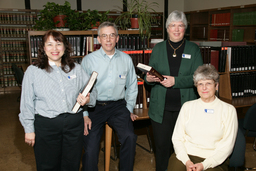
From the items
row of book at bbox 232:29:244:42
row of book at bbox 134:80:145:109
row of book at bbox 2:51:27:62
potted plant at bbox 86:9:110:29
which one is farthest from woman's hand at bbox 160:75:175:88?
row of book at bbox 2:51:27:62

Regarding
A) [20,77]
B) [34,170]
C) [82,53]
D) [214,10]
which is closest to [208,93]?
[34,170]

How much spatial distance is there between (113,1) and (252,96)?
6.17 metres

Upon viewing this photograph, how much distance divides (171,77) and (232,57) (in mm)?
1757

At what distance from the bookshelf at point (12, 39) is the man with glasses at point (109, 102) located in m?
5.57

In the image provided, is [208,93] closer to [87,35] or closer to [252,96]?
[252,96]

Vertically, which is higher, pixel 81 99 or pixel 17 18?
pixel 17 18

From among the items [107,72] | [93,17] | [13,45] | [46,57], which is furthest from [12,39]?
[46,57]

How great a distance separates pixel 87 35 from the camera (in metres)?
4.59

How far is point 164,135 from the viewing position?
2.25 metres

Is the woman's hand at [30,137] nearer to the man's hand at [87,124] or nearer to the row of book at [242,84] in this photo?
the man's hand at [87,124]

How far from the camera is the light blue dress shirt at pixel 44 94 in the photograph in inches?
70.3

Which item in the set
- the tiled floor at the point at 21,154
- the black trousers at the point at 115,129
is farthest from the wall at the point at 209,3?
the black trousers at the point at 115,129

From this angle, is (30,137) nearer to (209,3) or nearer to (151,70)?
(151,70)

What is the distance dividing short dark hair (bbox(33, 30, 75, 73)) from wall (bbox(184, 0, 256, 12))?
5.82 metres
